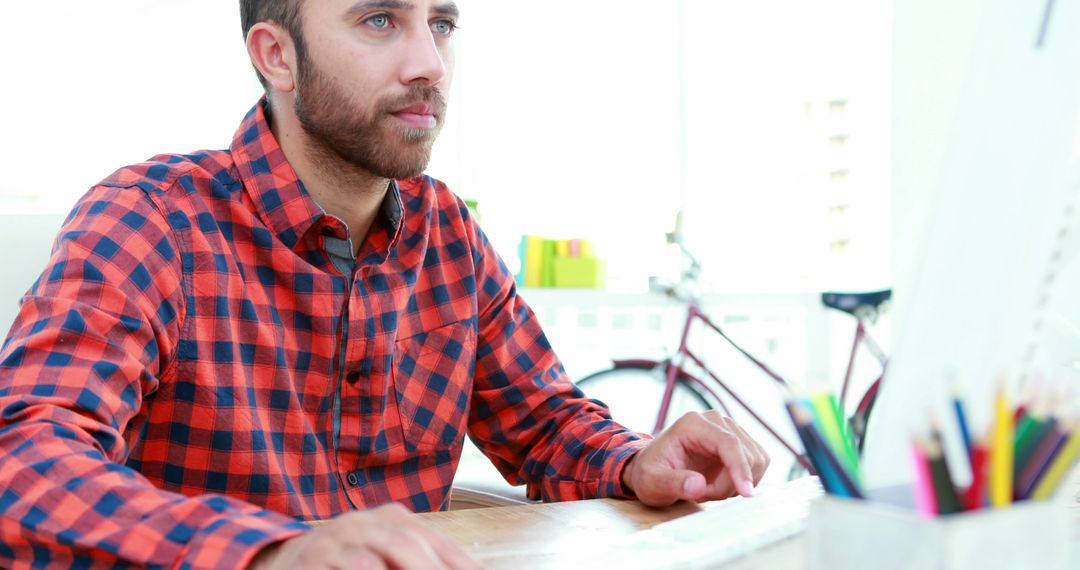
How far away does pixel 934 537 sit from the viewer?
38cm

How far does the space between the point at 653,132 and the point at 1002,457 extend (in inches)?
152

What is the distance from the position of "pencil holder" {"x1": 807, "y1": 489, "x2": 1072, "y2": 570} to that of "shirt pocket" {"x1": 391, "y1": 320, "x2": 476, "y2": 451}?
83cm

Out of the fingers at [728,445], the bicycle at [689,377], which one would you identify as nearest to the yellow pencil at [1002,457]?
the fingers at [728,445]

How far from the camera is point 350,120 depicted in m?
1.23

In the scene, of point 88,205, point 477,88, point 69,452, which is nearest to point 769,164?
point 477,88

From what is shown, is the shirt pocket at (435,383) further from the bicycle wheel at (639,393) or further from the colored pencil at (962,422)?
the bicycle wheel at (639,393)

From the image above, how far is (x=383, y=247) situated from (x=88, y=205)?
35 cm

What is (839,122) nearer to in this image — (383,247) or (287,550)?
(383,247)

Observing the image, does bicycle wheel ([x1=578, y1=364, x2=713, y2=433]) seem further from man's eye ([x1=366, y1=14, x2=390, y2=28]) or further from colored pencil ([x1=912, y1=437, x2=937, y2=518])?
colored pencil ([x1=912, y1=437, x2=937, y2=518])

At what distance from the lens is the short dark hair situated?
1275mm

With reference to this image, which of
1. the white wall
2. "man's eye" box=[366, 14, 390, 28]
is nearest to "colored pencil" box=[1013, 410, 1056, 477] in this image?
"man's eye" box=[366, 14, 390, 28]

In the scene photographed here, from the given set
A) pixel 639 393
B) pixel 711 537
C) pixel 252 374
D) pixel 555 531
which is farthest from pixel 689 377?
pixel 711 537

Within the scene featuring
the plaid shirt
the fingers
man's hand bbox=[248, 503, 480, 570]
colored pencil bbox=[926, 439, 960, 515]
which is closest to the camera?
colored pencil bbox=[926, 439, 960, 515]

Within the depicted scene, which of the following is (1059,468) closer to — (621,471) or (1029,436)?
(1029,436)
